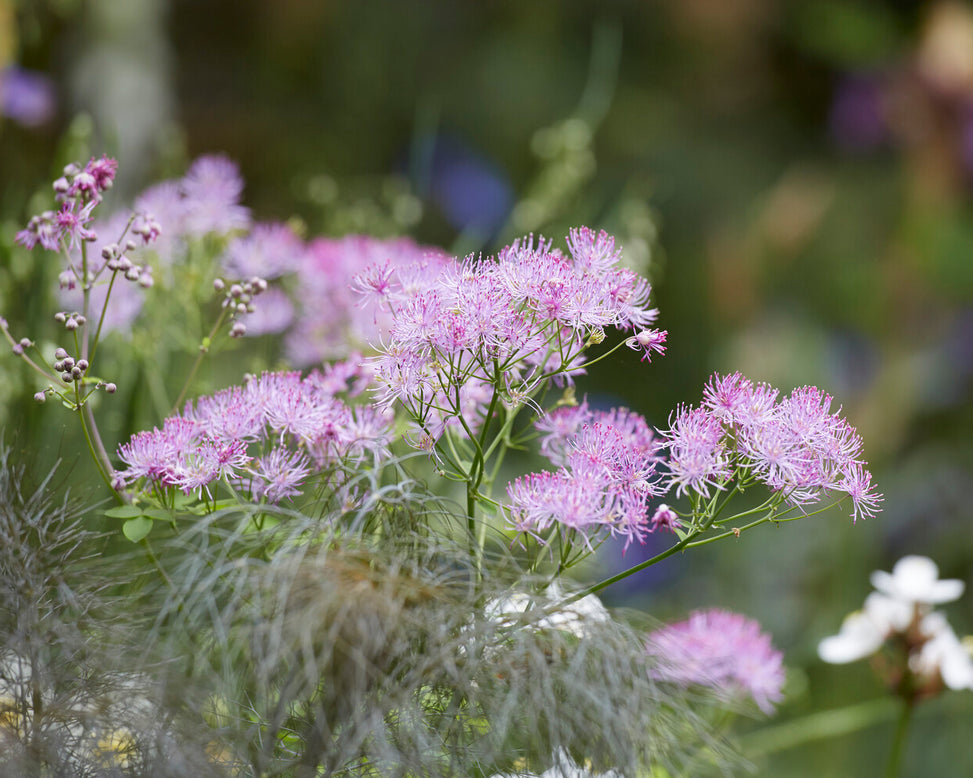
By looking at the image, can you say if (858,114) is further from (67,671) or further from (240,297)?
(67,671)

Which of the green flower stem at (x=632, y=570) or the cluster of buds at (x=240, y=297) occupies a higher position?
the cluster of buds at (x=240, y=297)

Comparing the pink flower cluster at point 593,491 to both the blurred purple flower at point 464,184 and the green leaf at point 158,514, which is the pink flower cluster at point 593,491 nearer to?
the green leaf at point 158,514

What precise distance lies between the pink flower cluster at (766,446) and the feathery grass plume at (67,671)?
221 millimetres

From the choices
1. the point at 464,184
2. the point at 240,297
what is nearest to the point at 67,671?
the point at 240,297

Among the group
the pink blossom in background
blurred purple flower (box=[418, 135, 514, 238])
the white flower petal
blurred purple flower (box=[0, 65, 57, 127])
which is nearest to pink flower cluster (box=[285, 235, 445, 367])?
the pink blossom in background

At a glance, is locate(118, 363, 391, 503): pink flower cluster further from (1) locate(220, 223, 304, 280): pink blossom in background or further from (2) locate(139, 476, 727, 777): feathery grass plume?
(1) locate(220, 223, 304, 280): pink blossom in background

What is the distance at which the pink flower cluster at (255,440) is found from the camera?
39 cm

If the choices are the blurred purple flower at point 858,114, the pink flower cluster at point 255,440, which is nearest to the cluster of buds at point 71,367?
the pink flower cluster at point 255,440

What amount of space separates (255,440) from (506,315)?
130 millimetres

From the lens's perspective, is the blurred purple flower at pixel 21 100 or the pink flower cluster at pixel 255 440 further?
the blurred purple flower at pixel 21 100

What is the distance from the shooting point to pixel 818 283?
2.02 m

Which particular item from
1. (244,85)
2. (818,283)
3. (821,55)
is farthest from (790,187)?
(244,85)

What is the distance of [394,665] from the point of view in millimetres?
362

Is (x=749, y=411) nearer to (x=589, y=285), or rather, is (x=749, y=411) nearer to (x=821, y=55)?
(x=589, y=285)
